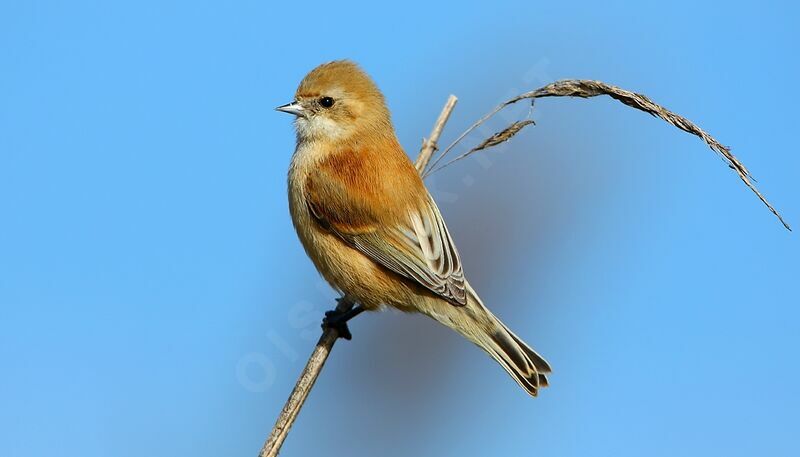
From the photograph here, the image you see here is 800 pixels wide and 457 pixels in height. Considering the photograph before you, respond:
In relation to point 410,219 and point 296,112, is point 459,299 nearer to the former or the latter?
point 410,219

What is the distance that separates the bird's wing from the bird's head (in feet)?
1.52

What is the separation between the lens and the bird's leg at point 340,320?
4.20 m

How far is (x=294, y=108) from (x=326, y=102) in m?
0.19

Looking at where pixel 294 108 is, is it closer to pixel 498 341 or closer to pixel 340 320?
pixel 340 320

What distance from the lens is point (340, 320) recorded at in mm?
4281

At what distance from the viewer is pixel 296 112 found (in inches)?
193

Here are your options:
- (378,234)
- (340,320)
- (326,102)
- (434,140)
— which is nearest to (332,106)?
(326,102)

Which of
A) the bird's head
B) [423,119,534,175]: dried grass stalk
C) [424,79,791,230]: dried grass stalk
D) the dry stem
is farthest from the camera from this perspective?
the bird's head

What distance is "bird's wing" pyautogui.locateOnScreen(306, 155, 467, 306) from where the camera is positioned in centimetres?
421

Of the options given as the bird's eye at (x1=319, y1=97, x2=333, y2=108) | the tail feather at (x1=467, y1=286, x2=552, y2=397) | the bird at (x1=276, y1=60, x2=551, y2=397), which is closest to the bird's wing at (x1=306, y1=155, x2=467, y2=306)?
the bird at (x1=276, y1=60, x2=551, y2=397)

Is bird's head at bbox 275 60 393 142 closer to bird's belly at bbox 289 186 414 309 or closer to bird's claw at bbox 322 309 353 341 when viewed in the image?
bird's belly at bbox 289 186 414 309

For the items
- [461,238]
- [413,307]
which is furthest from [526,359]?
[461,238]

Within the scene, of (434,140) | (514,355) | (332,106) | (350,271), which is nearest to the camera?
(514,355)

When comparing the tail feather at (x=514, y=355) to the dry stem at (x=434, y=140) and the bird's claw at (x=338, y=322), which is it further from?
the dry stem at (x=434, y=140)
